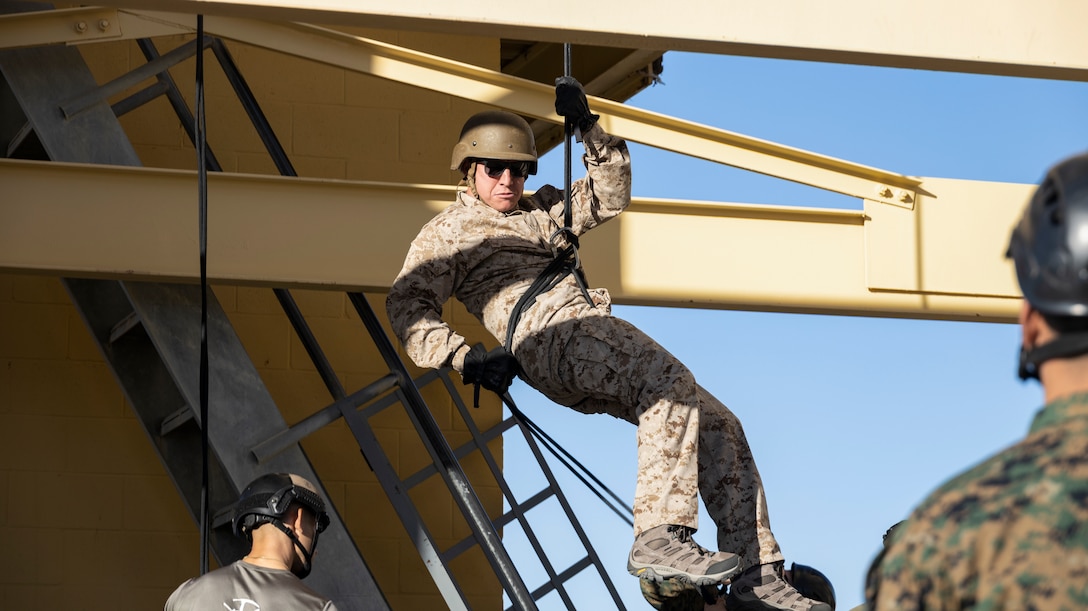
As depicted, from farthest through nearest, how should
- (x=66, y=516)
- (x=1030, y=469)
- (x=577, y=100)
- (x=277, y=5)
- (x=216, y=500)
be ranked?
(x=66, y=516), (x=216, y=500), (x=577, y=100), (x=277, y=5), (x=1030, y=469)

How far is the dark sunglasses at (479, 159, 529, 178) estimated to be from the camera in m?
7.04

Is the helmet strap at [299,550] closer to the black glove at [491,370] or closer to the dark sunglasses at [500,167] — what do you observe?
the black glove at [491,370]

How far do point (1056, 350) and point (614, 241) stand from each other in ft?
18.1

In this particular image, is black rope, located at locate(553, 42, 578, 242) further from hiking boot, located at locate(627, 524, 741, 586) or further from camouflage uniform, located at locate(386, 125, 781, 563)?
hiking boot, located at locate(627, 524, 741, 586)

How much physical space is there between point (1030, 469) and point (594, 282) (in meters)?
5.51

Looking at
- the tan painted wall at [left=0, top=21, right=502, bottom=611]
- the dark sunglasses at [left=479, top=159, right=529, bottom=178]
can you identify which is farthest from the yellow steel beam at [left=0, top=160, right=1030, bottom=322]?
the tan painted wall at [left=0, top=21, right=502, bottom=611]

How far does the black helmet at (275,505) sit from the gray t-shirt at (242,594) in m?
0.21

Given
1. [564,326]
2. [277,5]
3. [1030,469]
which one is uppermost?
[277,5]

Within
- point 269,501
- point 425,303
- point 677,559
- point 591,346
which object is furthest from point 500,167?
point 677,559

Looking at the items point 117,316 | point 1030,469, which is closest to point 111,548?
point 117,316

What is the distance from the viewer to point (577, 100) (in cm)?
659

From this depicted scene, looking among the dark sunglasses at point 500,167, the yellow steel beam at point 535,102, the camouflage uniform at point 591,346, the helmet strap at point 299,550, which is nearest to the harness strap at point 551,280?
the camouflage uniform at point 591,346

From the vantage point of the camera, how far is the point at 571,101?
21.6ft

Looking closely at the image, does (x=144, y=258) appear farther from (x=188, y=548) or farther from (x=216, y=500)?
(x=188, y=548)
